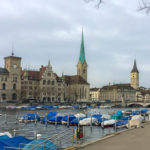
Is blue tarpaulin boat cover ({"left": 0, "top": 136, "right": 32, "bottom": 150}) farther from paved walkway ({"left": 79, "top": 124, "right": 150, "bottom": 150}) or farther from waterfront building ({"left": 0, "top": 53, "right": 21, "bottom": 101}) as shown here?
waterfront building ({"left": 0, "top": 53, "right": 21, "bottom": 101})

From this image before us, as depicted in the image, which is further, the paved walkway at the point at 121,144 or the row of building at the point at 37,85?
the row of building at the point at 37,85

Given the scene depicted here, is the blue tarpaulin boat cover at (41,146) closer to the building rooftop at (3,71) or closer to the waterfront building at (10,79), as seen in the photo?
the waterfront building at (10,79)

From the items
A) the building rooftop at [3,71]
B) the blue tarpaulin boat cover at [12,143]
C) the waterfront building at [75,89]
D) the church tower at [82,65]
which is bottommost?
the blue tarpaulin boat cover at [12,143]

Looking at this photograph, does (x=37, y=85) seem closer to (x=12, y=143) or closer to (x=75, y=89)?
→ (x=75, y=89)

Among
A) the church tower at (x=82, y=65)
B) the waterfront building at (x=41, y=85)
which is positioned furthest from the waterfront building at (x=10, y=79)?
the church tower at (x=82, y=65)

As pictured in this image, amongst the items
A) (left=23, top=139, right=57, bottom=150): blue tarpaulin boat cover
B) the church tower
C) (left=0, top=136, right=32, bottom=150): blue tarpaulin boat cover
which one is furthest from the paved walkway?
the church tower

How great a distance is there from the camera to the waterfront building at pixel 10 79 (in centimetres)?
11381

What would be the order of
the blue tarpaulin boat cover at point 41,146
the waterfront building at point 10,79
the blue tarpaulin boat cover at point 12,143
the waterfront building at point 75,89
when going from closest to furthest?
the blue tarpaulin boat cover at point 41,146
the blue tarpaulin boat cover at point 12,143
the waterfront building at point 10,79
the waterfront building at point 75,89

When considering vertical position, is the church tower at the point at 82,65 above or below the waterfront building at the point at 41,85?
above

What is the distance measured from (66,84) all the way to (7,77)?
41471mm

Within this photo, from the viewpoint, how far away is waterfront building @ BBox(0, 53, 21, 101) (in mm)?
113812

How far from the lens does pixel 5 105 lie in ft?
329

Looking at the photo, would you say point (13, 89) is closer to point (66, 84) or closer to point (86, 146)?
point (66, 84)

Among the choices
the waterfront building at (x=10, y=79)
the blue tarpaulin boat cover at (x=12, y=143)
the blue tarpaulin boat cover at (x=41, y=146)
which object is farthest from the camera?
the waterfront building at (x=10, y=79)
